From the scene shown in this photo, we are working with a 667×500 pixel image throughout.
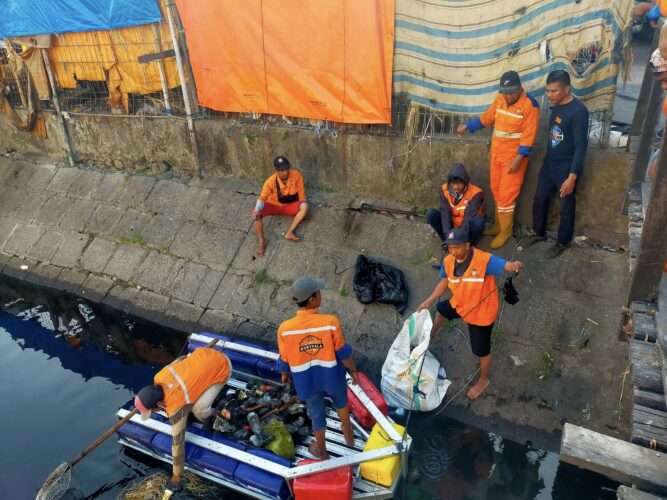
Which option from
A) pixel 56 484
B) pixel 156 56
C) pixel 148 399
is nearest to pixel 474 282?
pixel 148 399

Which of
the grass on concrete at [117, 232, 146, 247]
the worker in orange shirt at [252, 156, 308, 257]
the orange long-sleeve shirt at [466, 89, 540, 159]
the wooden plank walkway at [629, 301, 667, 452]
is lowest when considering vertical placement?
the grass on concrete at [117, 232, 146, 247]

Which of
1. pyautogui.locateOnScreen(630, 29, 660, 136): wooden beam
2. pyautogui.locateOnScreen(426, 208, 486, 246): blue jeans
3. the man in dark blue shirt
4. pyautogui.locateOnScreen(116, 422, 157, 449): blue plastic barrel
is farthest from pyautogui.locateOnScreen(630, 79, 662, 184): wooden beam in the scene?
pyautogui.locateOnScreen(116, 422, 157, 449): blue plastic barrel

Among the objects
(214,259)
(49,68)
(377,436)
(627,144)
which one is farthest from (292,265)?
Answer: (49,68)

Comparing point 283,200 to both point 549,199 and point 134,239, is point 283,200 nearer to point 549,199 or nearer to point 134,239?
point 134,239

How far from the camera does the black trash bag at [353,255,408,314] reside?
6312 mm

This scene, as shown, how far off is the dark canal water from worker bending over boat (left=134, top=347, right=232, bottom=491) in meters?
0.74

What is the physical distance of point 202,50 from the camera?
799cm

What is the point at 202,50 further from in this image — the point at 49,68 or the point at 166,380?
the point at 166,380

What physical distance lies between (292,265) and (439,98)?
317 centimetres

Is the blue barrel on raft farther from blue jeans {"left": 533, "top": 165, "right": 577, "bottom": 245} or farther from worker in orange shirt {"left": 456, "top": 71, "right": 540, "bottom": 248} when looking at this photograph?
blue jeans {"left": 533, "top": 165, "right": 577, "bottom": 245}

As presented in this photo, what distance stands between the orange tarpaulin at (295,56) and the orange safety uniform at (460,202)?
1692 millimetres

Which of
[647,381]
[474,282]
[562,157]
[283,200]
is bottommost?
[283,200]

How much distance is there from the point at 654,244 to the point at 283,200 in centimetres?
504

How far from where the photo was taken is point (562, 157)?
548 centimetres
